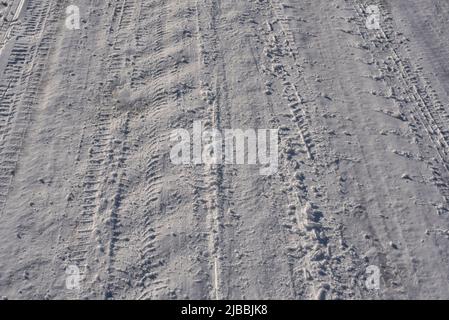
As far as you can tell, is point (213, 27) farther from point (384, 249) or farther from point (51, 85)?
point (384, 249)

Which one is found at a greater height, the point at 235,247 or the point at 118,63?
the point at 118,63

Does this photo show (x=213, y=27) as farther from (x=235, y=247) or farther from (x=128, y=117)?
(x=235, y=247)

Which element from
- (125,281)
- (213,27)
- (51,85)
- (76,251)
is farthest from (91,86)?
(125,281)

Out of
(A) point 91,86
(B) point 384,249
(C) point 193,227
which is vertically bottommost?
(B) point 384,249

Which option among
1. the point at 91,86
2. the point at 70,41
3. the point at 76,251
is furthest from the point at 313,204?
the point at 70,41

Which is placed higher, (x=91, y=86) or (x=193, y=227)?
(x=91, y=86)

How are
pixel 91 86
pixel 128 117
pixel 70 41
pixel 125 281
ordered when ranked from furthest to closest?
pixel 70 41 → pixel 91 86 → pixel 128 117 → pixel 125 281

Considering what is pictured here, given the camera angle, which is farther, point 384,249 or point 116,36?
point 116,36

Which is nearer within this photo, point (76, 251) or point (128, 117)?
point (76, 251)

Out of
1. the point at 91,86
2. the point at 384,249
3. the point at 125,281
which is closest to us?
the point at 125,281
